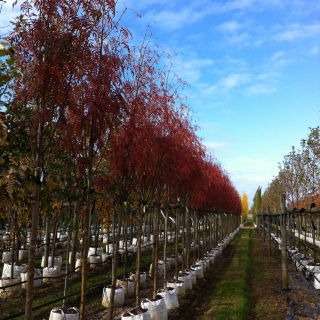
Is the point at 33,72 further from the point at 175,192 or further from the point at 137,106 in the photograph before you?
the point at 175,192

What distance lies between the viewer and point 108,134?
6031mm

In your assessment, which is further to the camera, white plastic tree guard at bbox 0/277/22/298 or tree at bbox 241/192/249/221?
tree at bbox 241/192/249/221

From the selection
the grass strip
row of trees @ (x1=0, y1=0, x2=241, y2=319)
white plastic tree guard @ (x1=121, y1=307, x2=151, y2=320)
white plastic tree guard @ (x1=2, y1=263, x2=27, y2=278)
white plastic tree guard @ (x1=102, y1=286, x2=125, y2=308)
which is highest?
row of trees @ (x1=0, y1=0, x2=241, y2=319)

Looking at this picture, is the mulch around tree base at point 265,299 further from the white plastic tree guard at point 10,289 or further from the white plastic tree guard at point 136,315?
the white plastic tree guard at point 10,289

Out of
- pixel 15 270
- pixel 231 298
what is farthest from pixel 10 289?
pixel 231 298

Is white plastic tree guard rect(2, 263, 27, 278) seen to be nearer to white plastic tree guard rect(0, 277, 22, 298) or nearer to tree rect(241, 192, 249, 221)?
white plastic tree guard rect(0, 277, 22, 298)

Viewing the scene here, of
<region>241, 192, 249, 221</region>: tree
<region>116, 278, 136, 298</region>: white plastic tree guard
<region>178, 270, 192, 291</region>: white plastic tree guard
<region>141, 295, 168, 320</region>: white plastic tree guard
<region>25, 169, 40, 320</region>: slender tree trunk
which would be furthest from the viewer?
<region>241, 192, 249, 221</region>: tree

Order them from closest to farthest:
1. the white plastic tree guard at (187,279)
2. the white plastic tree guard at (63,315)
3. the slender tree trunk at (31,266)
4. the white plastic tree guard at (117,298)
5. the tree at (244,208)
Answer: the slender tree trunk at (31,266) → the white plastic tree guard at (63,315) → the white plastic tree guard at (117,298) → the white plastic tree guard at (187,279) → the tree at (244,208)

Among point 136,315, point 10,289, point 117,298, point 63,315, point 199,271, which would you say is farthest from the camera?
point 199,271

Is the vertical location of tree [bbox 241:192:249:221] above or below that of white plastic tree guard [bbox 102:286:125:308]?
above

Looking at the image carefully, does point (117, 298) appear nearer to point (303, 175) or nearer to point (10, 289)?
point (10, 289)

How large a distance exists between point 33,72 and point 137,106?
2.69m

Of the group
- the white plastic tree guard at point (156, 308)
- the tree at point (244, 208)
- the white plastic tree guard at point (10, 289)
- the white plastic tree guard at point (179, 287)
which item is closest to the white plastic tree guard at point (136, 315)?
the white plastic tree guard at point (156, 308)

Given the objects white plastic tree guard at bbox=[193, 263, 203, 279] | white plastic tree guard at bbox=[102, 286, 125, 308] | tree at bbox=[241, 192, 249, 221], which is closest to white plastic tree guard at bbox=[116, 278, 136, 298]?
white plastic tree guard at bbox=[102, 286, 125, 308]
